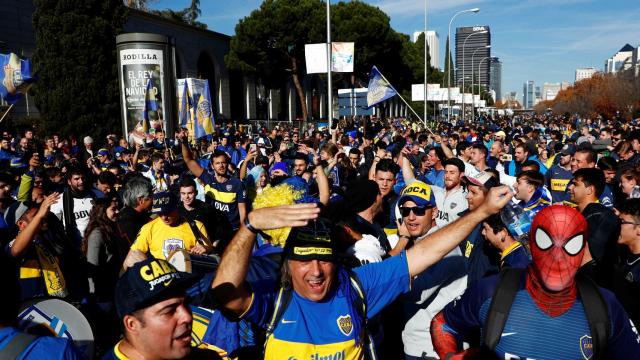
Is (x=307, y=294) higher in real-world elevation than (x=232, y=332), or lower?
higher

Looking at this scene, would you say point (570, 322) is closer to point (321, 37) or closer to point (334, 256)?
point (334, 256)

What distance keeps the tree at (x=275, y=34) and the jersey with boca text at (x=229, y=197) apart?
38.3 meters

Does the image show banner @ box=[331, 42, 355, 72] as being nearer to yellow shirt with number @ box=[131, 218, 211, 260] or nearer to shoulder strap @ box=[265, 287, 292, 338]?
yellow shirt with number @ box=[131, 218, 211, 260]

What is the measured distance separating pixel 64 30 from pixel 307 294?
2623cm

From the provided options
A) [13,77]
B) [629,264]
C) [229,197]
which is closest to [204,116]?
[13,77]

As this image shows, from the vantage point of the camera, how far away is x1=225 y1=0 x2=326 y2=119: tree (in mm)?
43188

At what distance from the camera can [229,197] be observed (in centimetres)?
696

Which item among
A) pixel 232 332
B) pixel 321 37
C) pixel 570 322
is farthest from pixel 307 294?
pixel 321 37

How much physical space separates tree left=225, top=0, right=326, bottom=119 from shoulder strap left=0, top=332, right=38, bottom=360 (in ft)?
142

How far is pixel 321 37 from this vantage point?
4331 cm

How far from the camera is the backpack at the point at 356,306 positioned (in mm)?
2389

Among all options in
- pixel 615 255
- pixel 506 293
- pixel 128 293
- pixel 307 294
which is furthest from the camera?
pixel 615 255

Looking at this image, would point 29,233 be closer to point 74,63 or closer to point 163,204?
point 163,204

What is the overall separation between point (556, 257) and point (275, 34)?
44118 mm
